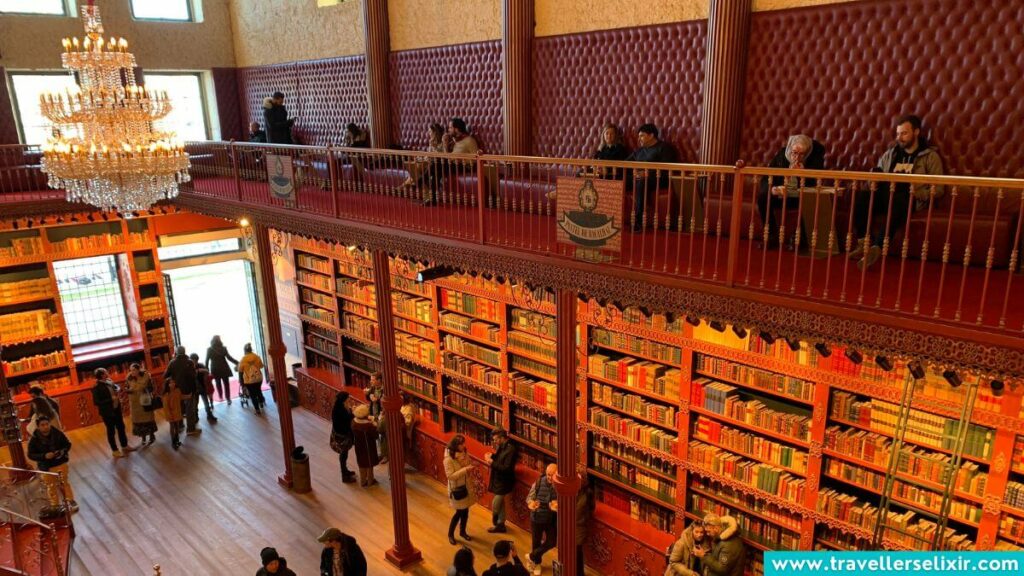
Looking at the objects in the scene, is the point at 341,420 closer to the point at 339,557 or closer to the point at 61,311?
the point at 339,557

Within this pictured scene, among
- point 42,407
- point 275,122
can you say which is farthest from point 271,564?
point 275,122

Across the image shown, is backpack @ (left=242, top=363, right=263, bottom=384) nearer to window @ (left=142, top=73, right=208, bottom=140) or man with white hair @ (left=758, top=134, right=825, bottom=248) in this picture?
window @ (left=142, top=73, right=208, bottom=140)

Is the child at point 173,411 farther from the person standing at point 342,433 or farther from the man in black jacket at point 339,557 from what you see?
the man in black jacket at point 339,557

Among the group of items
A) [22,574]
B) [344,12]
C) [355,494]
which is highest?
[344,12]

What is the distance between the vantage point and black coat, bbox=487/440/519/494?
850cm

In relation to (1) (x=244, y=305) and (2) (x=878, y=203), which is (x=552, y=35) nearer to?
(2) (x=878, y=203)

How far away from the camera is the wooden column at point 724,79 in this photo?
22.6ft

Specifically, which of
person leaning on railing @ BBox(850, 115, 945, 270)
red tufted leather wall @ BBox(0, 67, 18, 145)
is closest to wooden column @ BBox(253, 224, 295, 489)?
red tufted leather wall @ BBox(0, 67, 18, 145)

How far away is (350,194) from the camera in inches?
359

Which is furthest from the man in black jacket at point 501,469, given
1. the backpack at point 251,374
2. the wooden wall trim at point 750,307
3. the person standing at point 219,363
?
the person standing at point 219,363

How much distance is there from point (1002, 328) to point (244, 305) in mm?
13350

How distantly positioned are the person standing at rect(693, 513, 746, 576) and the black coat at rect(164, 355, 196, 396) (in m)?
8.68

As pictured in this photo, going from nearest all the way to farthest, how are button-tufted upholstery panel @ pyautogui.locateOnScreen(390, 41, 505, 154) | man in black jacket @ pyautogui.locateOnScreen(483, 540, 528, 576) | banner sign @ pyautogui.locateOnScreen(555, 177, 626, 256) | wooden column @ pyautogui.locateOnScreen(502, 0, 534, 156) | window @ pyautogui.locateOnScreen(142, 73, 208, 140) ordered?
banner sign @ pyautogui.locateOnScreen(555, 177, 626, 256) < man in black jacket @ pyautogui.locateOnScreen(483, 540, 528, 576) < wooden column @ pyautogui.locateOnScreen(502, 0, 534, 156) < button-tufted upholstery panel @ pyautogui.locateOnScreen(390, 41, 505, 154) < window @ pyautogui.locateOnScreen(142, 73, 208, 140)

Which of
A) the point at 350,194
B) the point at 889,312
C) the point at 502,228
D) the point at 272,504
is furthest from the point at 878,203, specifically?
the point at 272,504
